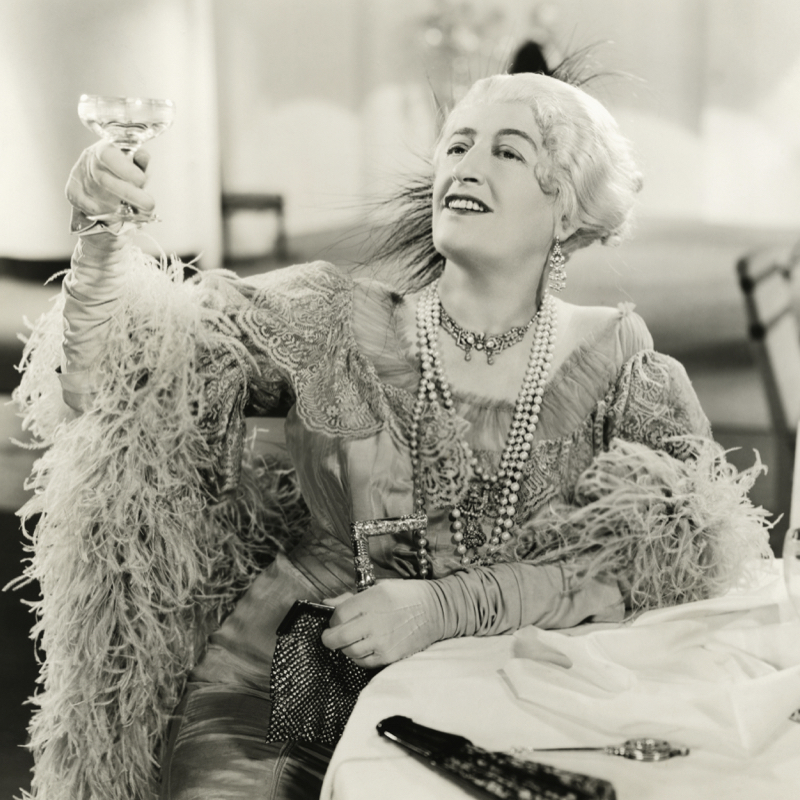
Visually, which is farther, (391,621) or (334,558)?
(334,558)

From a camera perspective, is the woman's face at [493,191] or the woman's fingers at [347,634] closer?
the woman's fingers at [347,634]

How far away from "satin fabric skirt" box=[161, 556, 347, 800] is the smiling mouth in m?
0.57

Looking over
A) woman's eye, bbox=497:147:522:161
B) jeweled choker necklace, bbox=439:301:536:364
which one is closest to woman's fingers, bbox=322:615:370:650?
jeweled choker necklace, bbox=439:301:536:364

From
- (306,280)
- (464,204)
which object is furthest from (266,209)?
(464,204)

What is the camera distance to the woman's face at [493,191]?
1337 mm

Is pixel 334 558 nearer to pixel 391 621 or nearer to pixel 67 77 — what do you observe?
pixel 391 621

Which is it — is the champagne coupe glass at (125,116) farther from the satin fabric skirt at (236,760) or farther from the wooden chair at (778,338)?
the wooden chair at (778,338)

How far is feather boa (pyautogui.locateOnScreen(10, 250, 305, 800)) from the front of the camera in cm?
131

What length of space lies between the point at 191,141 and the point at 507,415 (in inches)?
27.6

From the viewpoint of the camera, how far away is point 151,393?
132cm

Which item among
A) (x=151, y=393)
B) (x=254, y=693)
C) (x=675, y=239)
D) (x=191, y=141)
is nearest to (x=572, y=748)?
(x=254, y=693)

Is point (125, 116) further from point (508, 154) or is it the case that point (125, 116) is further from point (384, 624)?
point (384, 624)

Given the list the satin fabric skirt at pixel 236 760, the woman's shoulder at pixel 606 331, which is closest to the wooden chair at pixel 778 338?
the woman's shoulder at pixel 606 331

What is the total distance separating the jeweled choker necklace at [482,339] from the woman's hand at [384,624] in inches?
14.1
